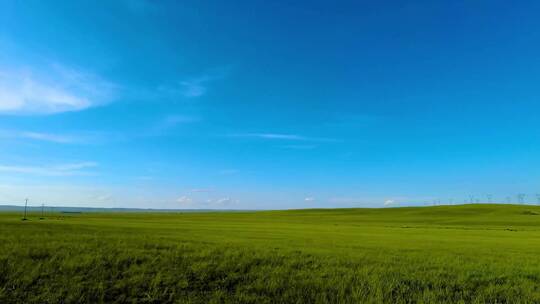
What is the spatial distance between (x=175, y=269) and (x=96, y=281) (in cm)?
252

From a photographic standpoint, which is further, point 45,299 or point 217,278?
point 217,278

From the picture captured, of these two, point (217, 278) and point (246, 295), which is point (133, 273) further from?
point (246, 295)

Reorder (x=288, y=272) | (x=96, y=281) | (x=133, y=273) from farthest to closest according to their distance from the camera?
(x=288, y=272)
(x=133, y=273)
(x=96, y=281)

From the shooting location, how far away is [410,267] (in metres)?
12.9

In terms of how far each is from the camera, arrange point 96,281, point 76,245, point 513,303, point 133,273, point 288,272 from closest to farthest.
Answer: point 513,303, point 96,281, point 133,273, point 288,272, point 76,245

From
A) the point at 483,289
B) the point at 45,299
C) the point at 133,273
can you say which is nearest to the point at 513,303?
the point at 483,289

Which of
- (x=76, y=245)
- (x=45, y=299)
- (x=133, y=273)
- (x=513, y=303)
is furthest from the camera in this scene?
(x=76, y=245)

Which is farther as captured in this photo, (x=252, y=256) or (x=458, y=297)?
(x=252, y=256)

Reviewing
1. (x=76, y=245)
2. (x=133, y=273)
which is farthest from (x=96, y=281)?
(x=76, y=245)

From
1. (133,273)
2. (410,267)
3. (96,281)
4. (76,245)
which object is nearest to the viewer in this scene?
(96,281)

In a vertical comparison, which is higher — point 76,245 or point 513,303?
point 76,245

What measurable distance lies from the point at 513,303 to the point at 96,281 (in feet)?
41.9

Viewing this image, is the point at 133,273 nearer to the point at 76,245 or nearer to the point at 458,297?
the point at 76,245

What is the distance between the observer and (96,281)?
32.5ft
